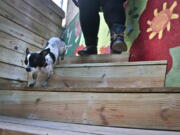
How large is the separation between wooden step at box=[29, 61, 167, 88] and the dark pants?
11.8 inches

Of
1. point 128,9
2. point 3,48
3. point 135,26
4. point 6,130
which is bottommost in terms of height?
point 6,130

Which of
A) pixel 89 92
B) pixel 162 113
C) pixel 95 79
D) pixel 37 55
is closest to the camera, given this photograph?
pixel 162 113

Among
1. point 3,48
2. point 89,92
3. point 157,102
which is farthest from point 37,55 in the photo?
point 157,102

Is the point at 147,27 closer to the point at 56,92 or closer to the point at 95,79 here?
the point at 95,79

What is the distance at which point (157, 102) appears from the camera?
75 centimetres

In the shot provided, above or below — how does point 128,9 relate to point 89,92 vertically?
above

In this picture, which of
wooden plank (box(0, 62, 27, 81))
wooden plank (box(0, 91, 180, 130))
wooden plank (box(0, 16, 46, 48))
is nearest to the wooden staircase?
wooden plank (box(0, 91, 180, 130))

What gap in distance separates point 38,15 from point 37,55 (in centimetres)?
85

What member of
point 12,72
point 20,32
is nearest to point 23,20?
point 20,32

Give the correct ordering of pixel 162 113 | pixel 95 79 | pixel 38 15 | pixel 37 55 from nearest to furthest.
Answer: pixel 162 113 < pixel 95 79 < pixel 37 55 < pixel 38 15

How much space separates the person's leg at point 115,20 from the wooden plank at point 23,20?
0.83m

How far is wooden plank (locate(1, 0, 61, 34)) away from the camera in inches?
73.6

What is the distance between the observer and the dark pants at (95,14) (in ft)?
4.32

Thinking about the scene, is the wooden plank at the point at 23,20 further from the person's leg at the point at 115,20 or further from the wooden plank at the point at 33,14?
the person's leg at the point at 115,20
